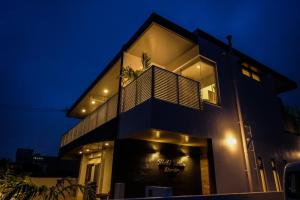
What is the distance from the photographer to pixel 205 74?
991 centimetres

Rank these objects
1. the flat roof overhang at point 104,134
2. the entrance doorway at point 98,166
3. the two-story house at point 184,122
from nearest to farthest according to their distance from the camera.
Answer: the two-story house at point 184,122
the flat roof overhang at point 104,134
the entrance doorway at point 98,166

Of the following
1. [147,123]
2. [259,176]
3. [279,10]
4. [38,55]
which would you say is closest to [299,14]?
[279,10]

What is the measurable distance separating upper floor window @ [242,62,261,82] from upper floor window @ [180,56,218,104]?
8.14 feet

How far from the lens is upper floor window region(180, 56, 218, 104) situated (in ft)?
29.8

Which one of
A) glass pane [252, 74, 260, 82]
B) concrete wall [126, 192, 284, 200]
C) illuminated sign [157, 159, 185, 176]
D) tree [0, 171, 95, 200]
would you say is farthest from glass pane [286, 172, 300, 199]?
glass pane [252, 74, 260, 82]

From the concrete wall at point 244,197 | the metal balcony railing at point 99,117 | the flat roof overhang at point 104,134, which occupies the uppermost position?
the metal balcony railing at point 99,117

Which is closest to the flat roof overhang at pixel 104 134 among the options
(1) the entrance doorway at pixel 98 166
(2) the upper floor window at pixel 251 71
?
(1) the entrance doorway at pixel 98 166

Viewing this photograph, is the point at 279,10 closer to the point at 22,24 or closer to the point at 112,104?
the point at 112,104

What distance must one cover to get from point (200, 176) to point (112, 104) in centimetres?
503

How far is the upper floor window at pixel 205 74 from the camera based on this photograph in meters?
9.07

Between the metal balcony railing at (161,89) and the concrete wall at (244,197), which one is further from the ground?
the metal balcony railing at (161,89)

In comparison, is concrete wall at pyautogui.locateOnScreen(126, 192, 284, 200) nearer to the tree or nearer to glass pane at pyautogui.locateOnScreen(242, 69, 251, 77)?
the tree

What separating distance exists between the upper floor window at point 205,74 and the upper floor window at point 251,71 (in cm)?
248

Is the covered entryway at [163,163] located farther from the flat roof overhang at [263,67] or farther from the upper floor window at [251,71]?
the upper floor window at [251,71]
